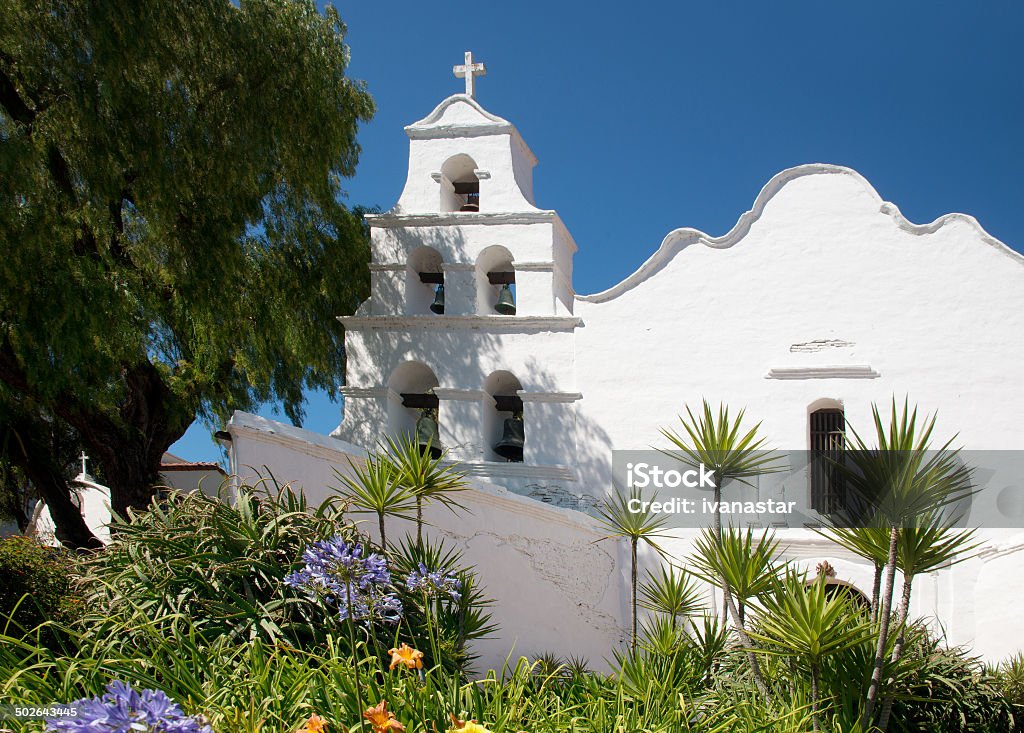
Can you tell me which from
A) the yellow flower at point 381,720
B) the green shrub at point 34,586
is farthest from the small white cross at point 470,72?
the yellow flower at point 381,720

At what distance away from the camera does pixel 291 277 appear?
49.8 ft

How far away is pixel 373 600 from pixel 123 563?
2.51 m

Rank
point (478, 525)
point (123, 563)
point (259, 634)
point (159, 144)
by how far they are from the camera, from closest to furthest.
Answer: point (259, 634), point (123, 563), point (478, 525), point (159, 144)

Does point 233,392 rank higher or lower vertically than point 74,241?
lower

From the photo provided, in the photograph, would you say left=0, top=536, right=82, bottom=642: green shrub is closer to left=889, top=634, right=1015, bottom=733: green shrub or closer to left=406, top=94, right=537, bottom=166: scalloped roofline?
left=889, top=634, right=1015, bottom=733: green shrub

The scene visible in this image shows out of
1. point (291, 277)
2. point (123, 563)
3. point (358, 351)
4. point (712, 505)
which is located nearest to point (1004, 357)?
point (712, 505)

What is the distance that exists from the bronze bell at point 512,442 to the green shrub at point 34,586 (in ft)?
21.0

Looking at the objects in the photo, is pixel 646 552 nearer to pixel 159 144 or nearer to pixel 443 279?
pixel 443 279

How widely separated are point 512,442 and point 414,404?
5.21ft

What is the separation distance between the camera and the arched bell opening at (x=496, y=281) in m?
14.4

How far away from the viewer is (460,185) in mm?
15156

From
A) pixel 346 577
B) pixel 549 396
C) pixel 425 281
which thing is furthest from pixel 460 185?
pixel 346 577

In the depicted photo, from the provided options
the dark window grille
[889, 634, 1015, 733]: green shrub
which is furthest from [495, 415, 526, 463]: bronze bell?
[889, 634, 1015, 733]: green shrub

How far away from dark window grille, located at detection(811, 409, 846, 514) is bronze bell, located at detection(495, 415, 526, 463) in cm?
377
